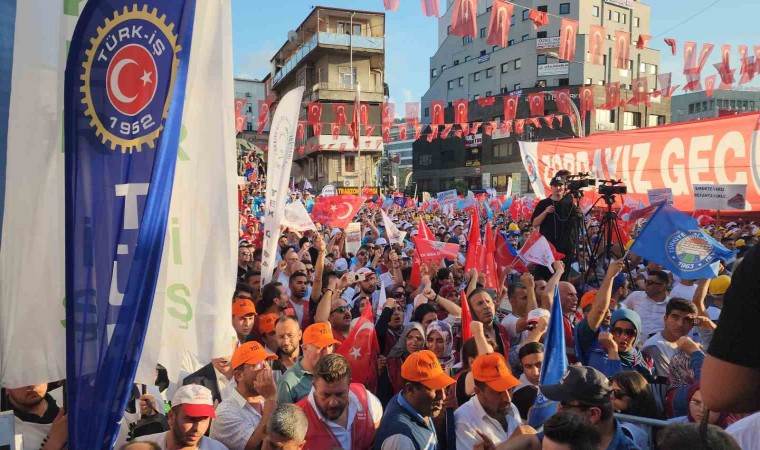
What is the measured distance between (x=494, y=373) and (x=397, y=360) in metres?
1.52

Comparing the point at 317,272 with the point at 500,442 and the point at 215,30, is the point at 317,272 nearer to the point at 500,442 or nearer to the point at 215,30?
the point at 500,442

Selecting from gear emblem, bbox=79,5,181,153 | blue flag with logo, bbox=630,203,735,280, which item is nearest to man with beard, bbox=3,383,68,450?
gear emblem, bbox=79,5,181,153

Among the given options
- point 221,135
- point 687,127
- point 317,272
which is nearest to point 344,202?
point 317,272

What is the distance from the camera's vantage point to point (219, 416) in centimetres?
350

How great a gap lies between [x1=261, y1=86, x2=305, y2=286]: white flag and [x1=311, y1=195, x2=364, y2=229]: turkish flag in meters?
5.11

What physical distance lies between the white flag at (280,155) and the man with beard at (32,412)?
280 cm

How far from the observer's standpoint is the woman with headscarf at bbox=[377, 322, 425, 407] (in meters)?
4.79

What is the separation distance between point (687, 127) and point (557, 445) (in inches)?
422

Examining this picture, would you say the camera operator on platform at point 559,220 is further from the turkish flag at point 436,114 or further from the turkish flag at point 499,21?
the turkish flag at point 436,114

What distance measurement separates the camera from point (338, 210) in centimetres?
1101

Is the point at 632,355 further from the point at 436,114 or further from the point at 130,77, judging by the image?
the point at 436,114

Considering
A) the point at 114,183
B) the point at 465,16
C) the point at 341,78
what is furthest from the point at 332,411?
the point at 341,78

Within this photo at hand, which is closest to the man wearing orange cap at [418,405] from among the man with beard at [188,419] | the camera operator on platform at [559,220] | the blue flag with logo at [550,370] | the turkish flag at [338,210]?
the blue flag with logo at [550,370]

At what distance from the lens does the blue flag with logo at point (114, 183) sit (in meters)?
2.06
